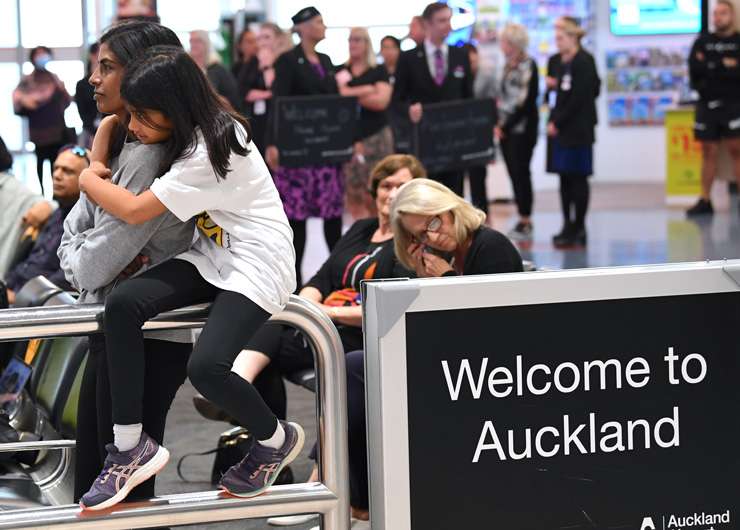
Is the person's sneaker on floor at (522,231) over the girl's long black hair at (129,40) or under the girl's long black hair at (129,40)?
under

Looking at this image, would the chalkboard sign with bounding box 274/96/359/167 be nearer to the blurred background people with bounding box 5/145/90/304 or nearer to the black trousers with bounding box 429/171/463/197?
the black trousers with bounding box 429/171/463/197

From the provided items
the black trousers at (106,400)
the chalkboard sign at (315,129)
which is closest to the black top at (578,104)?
the chalkboard sign at (315,129)

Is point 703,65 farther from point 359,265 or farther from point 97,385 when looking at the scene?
point 97,385

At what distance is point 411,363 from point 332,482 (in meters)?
0.32

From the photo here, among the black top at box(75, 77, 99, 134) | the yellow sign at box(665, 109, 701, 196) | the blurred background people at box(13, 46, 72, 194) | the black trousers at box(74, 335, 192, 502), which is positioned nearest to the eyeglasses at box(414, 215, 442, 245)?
the black trousers at box(74, 335, 192, 502)

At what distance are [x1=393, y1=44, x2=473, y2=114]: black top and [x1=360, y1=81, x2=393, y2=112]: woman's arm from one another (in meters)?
0.38

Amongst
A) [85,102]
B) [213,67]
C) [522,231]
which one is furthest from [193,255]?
[522,231]

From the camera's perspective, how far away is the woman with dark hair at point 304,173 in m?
8.09

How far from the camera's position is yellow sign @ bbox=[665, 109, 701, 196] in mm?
13547

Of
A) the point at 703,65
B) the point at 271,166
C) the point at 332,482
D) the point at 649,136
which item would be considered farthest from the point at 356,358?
the point at 649,136

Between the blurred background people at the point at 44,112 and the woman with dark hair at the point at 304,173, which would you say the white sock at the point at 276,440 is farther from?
the blurred background people at the point at 44,112

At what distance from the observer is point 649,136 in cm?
1650

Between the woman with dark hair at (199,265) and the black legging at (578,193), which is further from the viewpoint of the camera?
the black legging at (578,193)

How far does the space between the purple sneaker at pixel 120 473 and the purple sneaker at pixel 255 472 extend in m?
0.15
